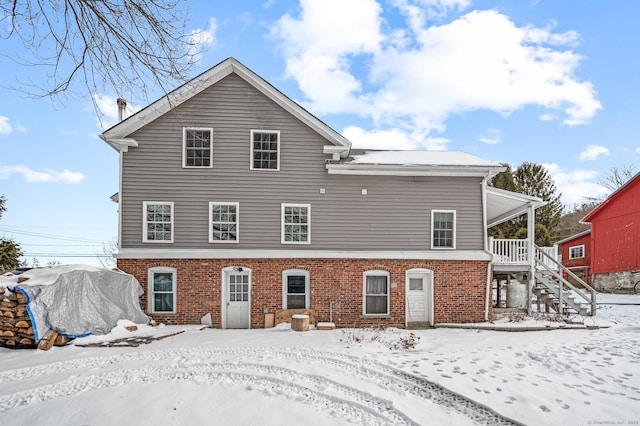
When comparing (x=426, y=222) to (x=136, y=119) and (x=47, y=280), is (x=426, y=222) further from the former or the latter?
(x=47, y=280)

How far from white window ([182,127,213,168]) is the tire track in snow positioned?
252 inches

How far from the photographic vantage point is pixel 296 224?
13.2 metres

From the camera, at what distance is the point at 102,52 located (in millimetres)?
6418

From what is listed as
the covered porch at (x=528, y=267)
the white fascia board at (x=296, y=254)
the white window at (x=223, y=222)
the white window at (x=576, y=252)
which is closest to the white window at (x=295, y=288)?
the white fascia board at (x=296, y=254)

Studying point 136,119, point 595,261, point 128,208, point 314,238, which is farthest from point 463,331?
point 595,261

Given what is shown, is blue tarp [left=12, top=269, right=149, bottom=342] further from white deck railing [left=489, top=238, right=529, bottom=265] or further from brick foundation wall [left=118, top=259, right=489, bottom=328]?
white deck railing [left=489, top=238, right=529, bottom=265]

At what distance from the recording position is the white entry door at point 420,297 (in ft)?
43.9

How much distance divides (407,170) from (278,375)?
846cm

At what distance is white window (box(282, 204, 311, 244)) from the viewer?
13.2 m

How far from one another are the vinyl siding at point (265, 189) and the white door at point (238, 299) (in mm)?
1070

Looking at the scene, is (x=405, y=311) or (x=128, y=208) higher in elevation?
(x=128, y=208)

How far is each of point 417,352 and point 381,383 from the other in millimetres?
2527

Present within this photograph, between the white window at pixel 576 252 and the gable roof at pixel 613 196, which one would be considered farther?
the white window at pixel 576 252

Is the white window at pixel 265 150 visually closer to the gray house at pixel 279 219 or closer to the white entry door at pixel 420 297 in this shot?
the gray house at pixel 279 219
